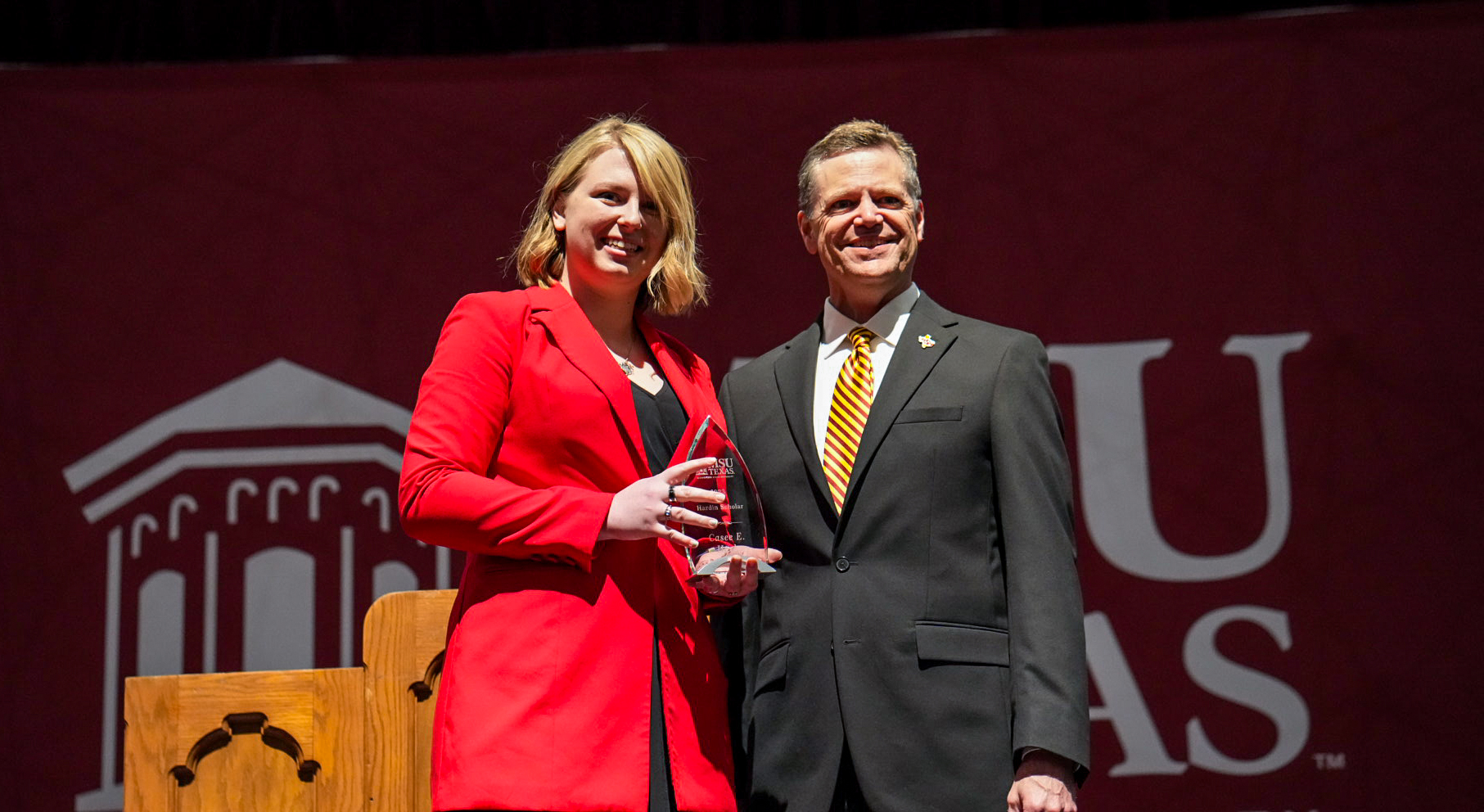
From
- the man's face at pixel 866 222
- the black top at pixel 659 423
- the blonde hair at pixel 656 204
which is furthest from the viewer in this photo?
the man's face at pixel 866 222

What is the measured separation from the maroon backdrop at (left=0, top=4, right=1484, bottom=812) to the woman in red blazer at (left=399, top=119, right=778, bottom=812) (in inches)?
62.7

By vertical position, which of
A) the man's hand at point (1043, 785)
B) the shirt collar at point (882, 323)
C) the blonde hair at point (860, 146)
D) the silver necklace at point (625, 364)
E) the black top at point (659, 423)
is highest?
the blonde hair at point (860, 146)

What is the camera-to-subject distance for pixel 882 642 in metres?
1.93

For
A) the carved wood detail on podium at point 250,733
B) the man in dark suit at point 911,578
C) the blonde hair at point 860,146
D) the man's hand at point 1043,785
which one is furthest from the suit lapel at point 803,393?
the carved wood detail on podium at point 250,733

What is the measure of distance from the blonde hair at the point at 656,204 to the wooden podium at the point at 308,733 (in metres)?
0.58

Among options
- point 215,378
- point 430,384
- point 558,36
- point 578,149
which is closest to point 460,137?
point 558,36

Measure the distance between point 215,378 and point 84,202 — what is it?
2.03 ft

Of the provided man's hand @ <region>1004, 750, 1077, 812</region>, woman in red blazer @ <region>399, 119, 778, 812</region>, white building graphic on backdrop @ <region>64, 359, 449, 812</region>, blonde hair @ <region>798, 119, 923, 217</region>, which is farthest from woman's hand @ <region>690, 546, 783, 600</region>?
white building graphic on backdrop @ <region>64, 359, 449, 812</region>

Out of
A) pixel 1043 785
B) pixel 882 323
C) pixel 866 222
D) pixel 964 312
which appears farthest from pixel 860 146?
pixel 964 312

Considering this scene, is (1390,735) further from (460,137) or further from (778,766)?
(460,137)

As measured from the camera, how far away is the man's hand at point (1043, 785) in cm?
181

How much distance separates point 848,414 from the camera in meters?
2.11

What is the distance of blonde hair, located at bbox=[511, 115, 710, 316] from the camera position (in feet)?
6.85

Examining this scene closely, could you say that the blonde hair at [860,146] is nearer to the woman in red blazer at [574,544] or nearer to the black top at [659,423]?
the woman in red blazer at [574,544]
